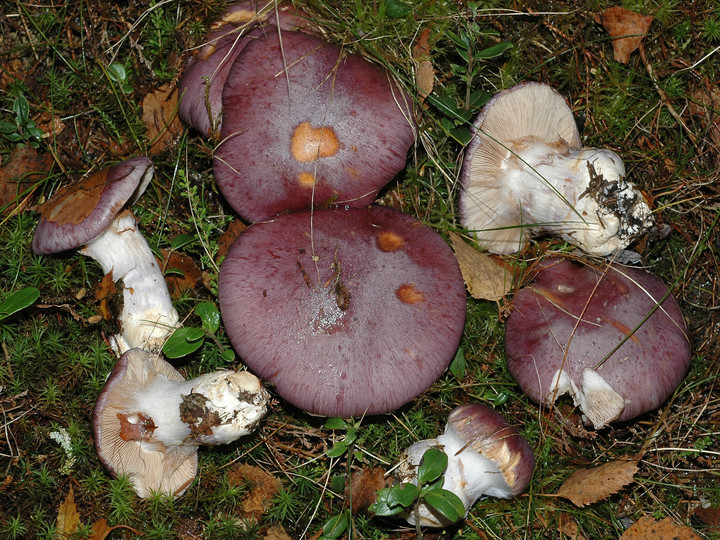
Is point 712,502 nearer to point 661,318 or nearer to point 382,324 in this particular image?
point 661,318

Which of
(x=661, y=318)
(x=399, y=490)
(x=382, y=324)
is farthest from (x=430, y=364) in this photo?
(x=661, y=318)

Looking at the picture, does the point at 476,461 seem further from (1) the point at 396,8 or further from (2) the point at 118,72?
(2) the point at 118,72

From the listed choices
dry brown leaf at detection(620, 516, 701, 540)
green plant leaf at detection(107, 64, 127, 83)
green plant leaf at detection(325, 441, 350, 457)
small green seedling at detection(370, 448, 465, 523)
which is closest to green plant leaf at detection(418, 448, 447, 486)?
small green seedling at detection(370, 448, 465, 523)

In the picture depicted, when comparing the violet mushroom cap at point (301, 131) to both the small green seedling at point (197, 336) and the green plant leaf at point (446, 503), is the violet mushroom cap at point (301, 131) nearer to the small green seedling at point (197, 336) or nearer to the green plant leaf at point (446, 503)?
the small green seedling at point (197, 336)

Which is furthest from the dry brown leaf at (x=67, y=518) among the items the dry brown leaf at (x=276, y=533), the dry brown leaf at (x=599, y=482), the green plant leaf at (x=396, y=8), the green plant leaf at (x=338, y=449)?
the green plant leaf at (x=396, y=8)

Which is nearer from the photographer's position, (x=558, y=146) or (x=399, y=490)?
(x=399, y=490)

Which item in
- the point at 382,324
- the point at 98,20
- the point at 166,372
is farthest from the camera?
the point at 98,20

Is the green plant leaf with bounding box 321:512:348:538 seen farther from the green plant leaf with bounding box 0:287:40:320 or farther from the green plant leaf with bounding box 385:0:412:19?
the green plant leaf with bounding box 385:0:412:19
